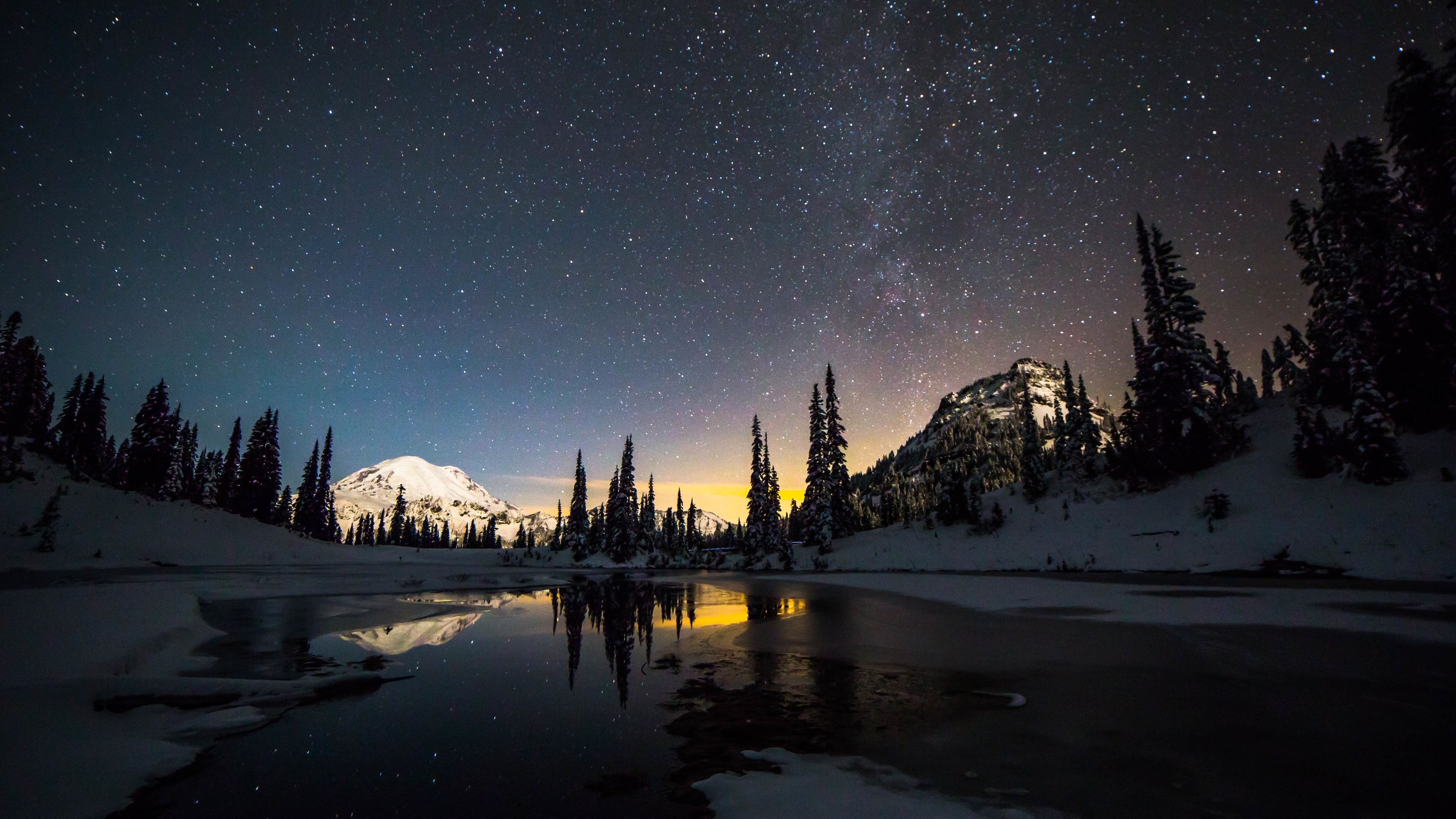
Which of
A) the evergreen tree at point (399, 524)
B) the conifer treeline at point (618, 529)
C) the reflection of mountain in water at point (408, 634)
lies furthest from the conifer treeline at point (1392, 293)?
the evergreen tree at point (399, 524)

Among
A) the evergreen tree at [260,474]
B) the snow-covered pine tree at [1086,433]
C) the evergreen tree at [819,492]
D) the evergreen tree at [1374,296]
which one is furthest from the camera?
the evergreen tree at [260,474]

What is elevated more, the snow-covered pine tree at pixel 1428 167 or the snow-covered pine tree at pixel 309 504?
the snow-covered pine tree at pixel 1428 167

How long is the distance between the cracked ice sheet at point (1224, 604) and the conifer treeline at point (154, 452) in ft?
221

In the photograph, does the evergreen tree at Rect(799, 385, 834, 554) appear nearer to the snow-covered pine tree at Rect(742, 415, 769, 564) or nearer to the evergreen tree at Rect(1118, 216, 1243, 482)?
the snow-covered pine tree at Rect(742, 415, 769, 564)

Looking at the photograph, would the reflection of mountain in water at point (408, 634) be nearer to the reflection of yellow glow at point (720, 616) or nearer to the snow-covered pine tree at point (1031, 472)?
the reflection of yellow glow at point (720, 616)

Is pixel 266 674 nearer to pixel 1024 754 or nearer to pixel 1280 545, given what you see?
pixel 1024 754

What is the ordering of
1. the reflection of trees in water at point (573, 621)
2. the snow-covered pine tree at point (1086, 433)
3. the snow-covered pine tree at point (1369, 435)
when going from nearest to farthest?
the reflection of trees in water at point (573, 621), the snow-covered pine tree at point (1369, 435), the snow-covered pine tree at point (1086, 433)

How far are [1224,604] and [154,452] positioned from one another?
89.9 meters

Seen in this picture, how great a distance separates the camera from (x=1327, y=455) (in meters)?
23.2

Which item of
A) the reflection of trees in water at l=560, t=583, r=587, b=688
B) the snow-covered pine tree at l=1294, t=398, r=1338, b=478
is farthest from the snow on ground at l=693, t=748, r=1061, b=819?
the snow-covered pine tree at l=1294, t=398, r=1338, b=478

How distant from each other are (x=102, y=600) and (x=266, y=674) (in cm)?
700

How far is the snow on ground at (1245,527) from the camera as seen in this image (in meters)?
16.4

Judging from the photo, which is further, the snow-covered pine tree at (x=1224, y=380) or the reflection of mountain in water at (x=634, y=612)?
the snow-covered pine tree at (x=1224, y=380)

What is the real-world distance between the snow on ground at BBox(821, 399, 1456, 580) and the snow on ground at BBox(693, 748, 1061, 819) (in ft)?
67.1
